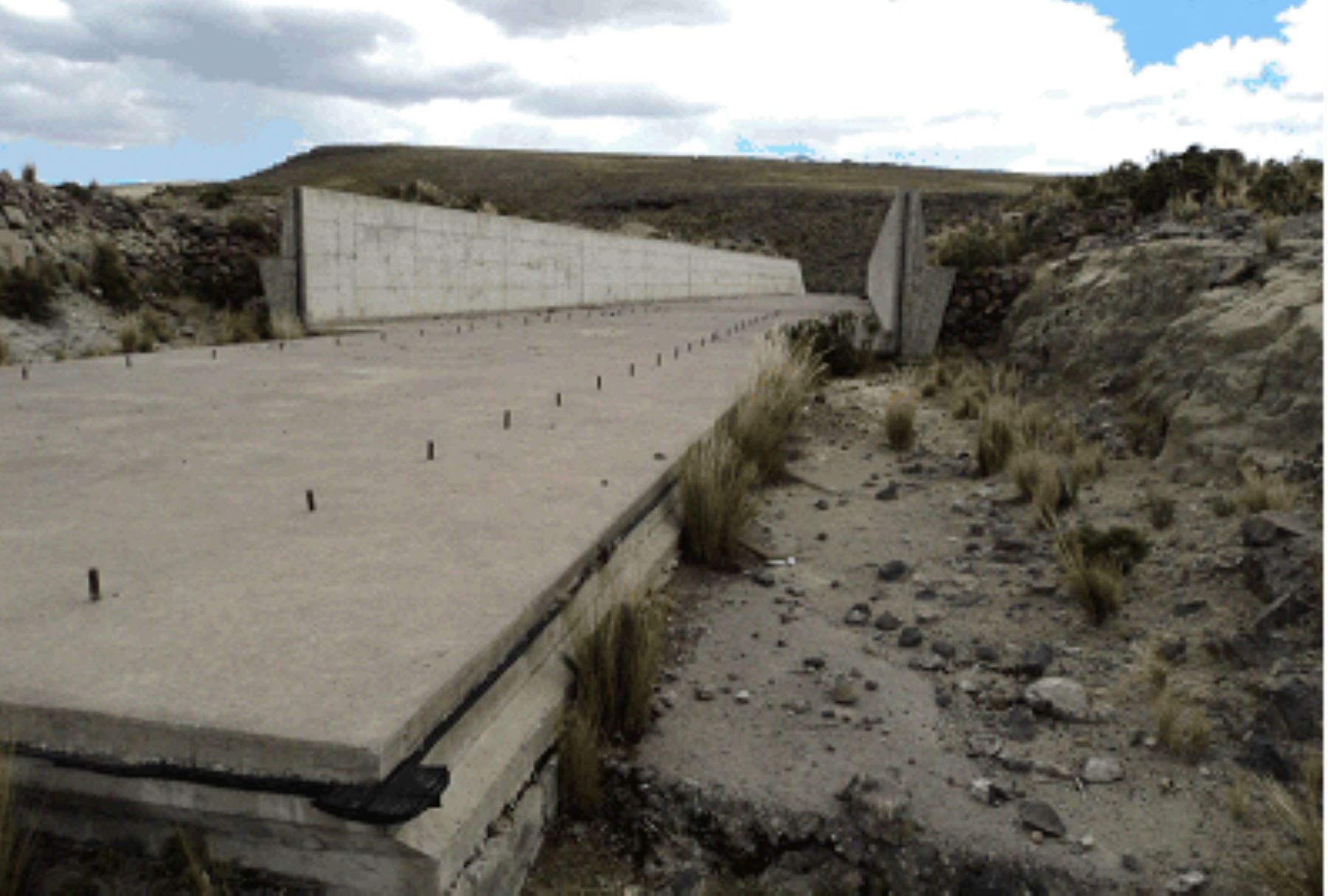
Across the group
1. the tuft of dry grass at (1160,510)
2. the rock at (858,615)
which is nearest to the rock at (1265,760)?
the rock at (858,615)

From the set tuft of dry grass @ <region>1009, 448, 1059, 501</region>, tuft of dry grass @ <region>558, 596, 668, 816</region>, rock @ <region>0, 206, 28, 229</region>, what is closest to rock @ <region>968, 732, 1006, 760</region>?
tuft of dry grass @ <region>558, 596, 668, 816</region>

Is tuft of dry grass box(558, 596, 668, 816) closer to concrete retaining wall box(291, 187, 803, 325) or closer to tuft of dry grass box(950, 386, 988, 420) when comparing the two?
tuft of dry grass box(950, 386, 988, 420)

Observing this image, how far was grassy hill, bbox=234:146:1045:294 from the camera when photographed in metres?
63.4

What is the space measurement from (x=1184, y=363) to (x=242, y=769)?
354 inches

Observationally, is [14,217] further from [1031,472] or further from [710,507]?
[1031,472]

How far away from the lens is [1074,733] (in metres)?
3.96

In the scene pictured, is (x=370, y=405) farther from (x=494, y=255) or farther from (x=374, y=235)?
(x=494, y=255)

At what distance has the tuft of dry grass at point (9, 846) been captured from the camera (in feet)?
7.84

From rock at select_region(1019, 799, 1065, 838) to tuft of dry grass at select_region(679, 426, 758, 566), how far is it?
2.47 metres

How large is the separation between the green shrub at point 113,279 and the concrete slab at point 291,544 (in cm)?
752

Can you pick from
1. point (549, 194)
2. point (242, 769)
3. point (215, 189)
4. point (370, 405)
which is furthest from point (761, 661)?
point (549, 194)

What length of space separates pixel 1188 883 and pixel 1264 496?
13.0 ft

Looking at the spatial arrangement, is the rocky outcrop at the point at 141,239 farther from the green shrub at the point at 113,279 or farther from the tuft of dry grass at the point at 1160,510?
the tuft of dry grass at the point at 1160,510

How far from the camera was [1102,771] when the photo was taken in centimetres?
363
